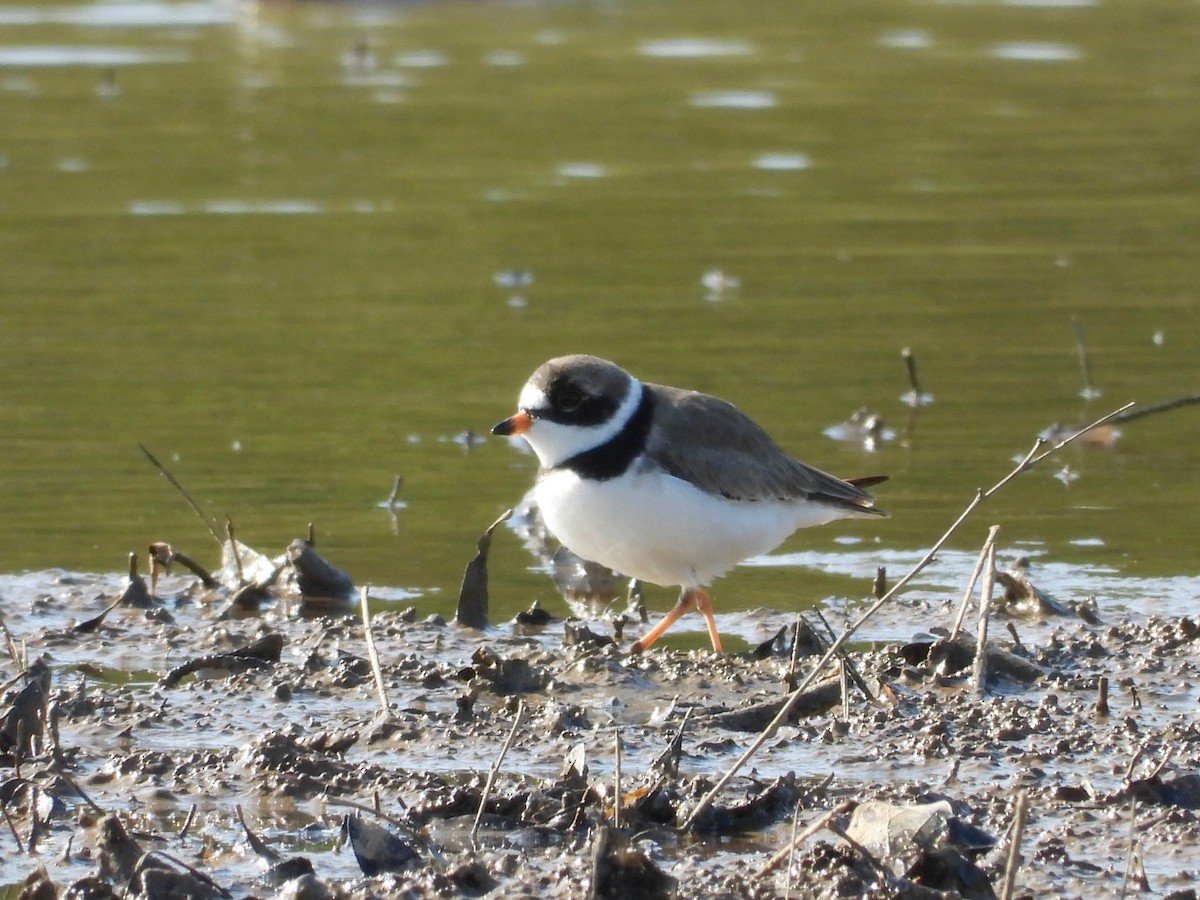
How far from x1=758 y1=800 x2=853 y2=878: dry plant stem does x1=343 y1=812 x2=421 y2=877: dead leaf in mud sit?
74cm

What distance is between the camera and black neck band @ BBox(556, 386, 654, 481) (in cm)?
584

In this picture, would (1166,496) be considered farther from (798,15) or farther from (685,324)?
(798,15)

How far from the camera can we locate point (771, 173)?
1502cm

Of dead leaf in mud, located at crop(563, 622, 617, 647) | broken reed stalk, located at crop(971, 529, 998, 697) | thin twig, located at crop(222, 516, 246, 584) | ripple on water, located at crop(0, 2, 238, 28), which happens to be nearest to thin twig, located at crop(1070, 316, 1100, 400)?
dead leaf in mud, located at crop(563, 622, 617, 647)

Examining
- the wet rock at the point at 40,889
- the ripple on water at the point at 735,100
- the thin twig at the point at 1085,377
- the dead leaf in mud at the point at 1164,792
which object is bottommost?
the ripple on water at the point at 735,100

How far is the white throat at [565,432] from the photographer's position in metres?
5.91

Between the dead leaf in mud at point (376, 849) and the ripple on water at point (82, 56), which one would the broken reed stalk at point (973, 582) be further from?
the ripple on water at point (82, 56)

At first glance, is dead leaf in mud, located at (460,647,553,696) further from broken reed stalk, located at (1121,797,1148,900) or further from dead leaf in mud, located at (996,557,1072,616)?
broken reed stalk, located at (1121,797,1148,900)

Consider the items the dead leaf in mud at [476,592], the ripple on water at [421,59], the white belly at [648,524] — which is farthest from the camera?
the ripple on water at [421,59]

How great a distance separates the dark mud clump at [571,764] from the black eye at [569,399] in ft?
2.25

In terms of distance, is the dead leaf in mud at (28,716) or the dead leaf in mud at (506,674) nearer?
the dead leaf in mud at (28,716)

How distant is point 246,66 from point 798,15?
729 cm

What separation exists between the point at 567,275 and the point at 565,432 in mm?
6179

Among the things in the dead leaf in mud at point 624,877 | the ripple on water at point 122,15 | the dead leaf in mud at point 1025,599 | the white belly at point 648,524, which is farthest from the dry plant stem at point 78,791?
the ripple on water at point 122,15
